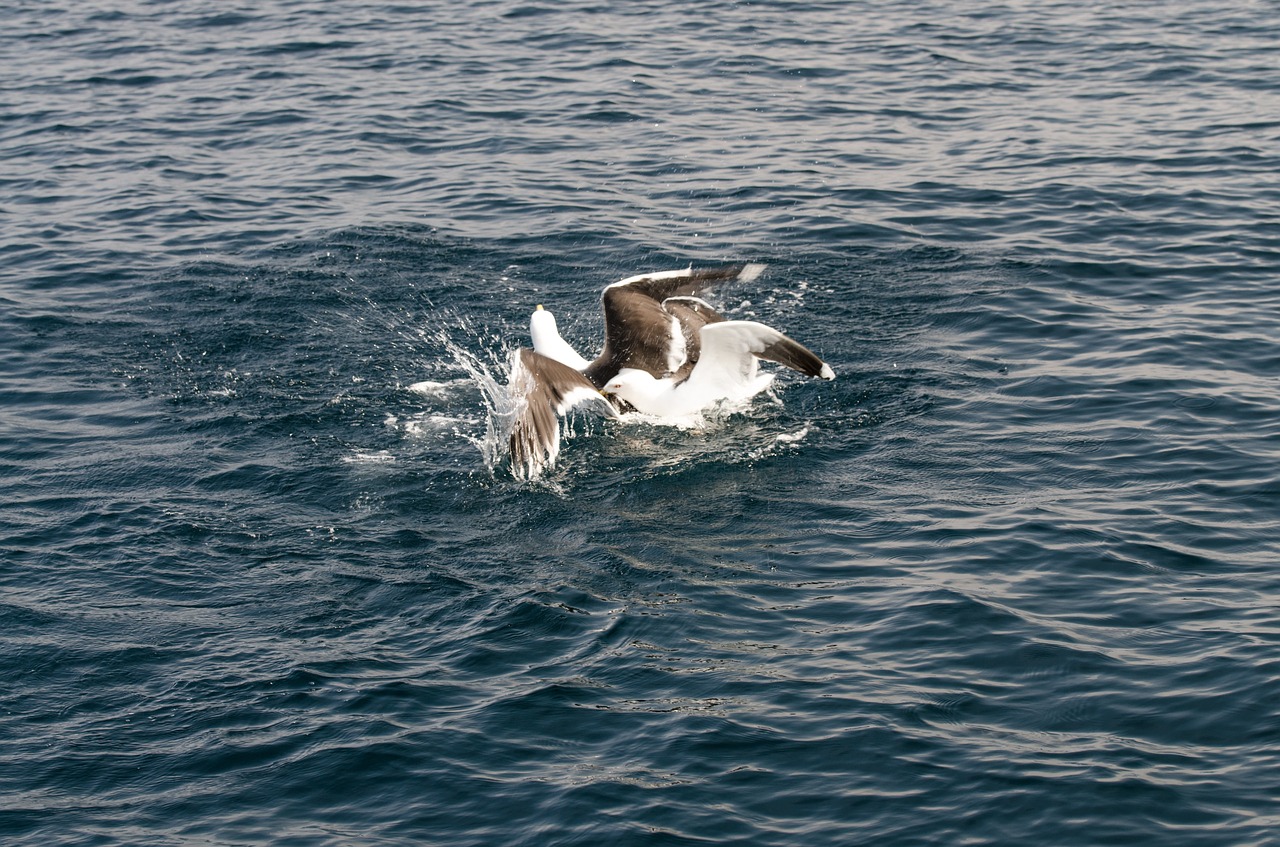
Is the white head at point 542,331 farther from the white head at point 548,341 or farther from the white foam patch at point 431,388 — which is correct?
the white foam patch at point 431,388

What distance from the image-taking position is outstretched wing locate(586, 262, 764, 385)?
11414 mm

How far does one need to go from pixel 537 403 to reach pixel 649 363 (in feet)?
5.90

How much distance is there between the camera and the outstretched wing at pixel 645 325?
11.4 meters

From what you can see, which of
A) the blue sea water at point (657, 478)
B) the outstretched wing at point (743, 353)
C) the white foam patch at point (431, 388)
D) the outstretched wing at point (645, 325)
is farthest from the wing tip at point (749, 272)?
the white foam patch at point (431, 388)

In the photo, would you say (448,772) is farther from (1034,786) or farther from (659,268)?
(659,268)

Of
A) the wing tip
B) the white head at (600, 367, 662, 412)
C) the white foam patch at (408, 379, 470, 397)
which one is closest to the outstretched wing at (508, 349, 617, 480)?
the white head at (600, 367, 662, 412)

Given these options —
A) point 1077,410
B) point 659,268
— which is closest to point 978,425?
point 1077,410

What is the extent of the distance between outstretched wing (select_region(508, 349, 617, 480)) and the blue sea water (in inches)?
13.8

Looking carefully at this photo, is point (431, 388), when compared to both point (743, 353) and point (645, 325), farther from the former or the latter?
point (743, 353)

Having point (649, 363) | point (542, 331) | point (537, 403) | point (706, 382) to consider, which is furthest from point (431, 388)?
point (706, 382)

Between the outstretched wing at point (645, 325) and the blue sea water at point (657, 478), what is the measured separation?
1.99ft

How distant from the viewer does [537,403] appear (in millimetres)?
9812

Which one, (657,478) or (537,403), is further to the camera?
(657,478)

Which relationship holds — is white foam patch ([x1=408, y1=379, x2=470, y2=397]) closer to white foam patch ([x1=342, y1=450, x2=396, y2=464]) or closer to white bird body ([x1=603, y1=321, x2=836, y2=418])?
white foam patch ([x1=342, y1=450, x2=396, y2=464])
